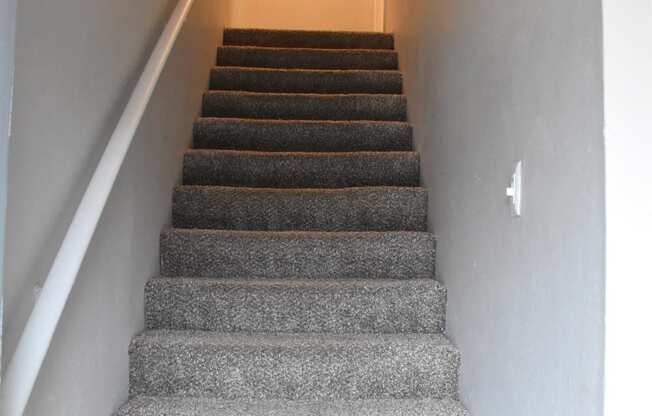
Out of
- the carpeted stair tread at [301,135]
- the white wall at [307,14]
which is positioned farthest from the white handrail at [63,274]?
the white wall at [307,14]

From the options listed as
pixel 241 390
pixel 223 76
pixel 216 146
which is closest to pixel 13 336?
pixel 241 390

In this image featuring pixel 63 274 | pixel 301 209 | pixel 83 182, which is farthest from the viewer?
pixel 301 209

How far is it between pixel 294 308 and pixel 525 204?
1011 mm

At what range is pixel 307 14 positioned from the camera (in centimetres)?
520

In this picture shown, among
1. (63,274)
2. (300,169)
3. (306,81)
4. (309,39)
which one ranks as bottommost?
(63,274)

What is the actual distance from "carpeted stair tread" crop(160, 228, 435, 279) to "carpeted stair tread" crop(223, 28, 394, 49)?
202 cm

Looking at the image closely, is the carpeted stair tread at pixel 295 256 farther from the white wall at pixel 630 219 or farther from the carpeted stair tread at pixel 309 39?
the carpeted stair tread at pixel 309 39

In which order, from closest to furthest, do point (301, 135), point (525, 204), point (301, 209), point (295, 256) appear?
point (525, 204) < point (295, 256) < point (301, 209) < point (301, 135)

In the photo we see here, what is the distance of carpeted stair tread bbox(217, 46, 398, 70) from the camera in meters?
3.80

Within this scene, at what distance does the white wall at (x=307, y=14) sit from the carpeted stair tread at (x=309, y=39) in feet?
3.58

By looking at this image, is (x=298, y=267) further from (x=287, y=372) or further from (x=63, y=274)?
(x=63, y=274)

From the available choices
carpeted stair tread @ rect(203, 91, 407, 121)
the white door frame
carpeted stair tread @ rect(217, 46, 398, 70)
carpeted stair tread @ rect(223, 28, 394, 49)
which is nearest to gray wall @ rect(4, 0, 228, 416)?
carpeted stair tread @ rect(203, 91, 407, 121)

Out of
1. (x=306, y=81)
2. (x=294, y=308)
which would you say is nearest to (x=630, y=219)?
(x=294, y=308)

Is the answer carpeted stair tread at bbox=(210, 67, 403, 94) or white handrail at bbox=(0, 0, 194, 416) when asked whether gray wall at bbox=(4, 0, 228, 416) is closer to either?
white handrail at bbox=(0, 0, 194, 416)
